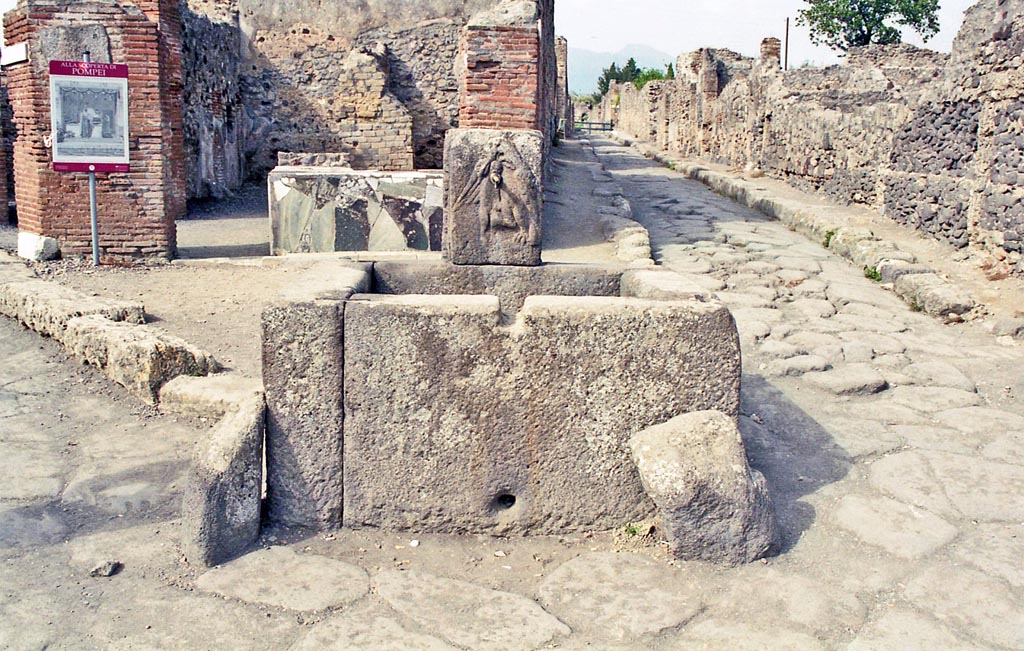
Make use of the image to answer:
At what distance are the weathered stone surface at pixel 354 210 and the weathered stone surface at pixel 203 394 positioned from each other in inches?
149

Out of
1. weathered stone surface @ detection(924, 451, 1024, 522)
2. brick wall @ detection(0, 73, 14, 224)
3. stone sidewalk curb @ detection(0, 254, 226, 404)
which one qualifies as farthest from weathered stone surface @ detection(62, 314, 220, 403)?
brick wall @ detection(0, 73, 14, 224)

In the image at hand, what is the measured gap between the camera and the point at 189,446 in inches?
155

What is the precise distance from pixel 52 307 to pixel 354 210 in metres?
3.14

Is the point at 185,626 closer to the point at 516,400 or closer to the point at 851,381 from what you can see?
the point at 516,400

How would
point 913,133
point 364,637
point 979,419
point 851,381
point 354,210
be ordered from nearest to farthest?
point 364,637 < point 979,419 < point 851,381 < point 354,210 < point 913,133

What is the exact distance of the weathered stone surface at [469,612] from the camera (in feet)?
8.05

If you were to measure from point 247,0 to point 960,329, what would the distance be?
11757 millimetres

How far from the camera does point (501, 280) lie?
12.4ft

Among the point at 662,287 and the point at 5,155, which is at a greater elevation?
the point at 5,155

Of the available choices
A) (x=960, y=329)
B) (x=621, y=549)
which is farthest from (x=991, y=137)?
(x=621, y=549)

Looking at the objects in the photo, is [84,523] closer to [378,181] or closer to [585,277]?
[585,277]

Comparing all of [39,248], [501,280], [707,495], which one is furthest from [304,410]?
[39,248]

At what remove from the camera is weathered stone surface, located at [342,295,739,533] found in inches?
117

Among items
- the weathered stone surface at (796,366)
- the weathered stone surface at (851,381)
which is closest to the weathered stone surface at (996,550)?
the weathered stone surface at (851,381)
